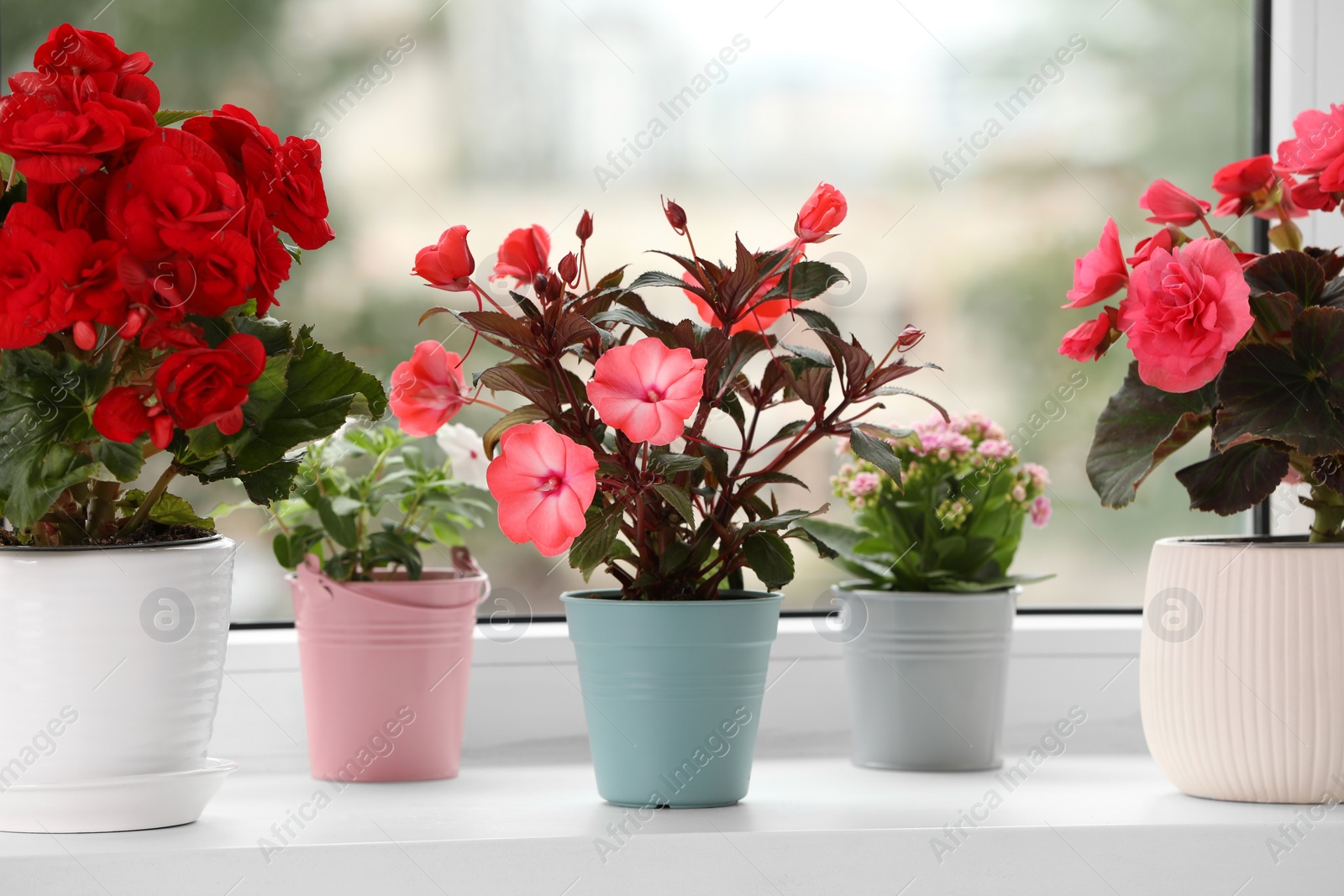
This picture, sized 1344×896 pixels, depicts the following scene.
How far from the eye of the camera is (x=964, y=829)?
→ 85 centimetres

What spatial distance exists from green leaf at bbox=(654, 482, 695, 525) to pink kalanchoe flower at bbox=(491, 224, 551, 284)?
0.21 m

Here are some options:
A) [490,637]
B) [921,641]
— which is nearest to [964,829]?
[921,641]

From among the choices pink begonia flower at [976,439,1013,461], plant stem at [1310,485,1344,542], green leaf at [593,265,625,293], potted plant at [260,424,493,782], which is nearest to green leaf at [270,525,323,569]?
potted plant at [260,424,493,782]

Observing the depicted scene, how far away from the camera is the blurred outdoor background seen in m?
1.28

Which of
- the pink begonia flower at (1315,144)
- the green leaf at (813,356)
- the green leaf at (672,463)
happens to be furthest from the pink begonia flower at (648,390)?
the pink begonia flower at (1315,144)

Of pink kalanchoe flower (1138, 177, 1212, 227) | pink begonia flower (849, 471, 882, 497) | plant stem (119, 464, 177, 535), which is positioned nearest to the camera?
plant stem (119, 464, 177, 535)

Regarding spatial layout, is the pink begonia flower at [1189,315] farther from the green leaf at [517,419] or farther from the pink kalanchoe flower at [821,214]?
the green leaf at [517,419]

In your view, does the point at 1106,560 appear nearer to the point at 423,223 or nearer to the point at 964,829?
the point at 964,829

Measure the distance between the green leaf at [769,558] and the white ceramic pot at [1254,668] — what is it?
326 millimetres

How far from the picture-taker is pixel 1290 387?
2.97ft

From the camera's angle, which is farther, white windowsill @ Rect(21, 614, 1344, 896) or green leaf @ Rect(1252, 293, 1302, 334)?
green leaf @ Rect(1252, 293, 1302, 334)

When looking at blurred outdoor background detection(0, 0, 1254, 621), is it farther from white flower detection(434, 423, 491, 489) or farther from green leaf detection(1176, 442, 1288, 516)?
green leaf detection(1176, 442, 1288, 516)

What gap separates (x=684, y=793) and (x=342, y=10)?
916mm

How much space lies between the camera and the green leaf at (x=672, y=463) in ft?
2.74
